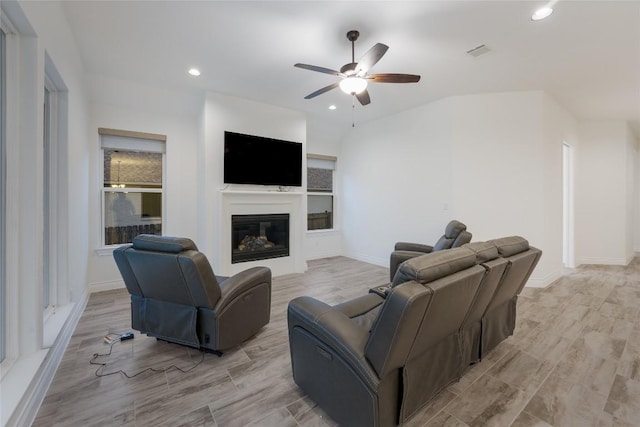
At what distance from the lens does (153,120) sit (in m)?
4.26

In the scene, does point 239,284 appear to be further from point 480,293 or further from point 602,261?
point 602,261

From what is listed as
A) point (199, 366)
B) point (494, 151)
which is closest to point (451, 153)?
point (494, 151)

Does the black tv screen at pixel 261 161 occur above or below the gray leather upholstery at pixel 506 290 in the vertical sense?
above

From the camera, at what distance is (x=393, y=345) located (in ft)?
4.09

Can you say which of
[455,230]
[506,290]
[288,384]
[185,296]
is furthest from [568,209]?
[185,296]

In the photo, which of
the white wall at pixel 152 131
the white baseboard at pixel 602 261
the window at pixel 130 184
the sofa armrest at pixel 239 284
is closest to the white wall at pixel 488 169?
the white baseboard at pixel 602 261

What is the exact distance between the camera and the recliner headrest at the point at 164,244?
6.69ft

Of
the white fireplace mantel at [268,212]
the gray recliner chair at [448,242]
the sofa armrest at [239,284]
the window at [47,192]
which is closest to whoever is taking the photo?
the sofa armrest at [239,284]

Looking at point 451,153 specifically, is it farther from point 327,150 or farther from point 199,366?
point 199,366

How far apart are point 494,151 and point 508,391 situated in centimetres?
355

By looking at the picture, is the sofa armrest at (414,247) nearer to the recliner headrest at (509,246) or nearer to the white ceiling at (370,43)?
the recliner headrest at (509,246)

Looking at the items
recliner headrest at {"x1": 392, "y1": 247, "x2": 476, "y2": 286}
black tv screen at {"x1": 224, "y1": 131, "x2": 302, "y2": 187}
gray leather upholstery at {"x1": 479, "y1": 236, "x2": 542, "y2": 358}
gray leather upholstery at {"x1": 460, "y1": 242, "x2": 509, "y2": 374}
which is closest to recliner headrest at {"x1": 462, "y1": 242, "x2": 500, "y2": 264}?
gray leather upholstery at {"x1": 460, "y1": 242, "x2": 509, "y2": 374}

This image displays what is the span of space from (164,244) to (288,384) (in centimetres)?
139

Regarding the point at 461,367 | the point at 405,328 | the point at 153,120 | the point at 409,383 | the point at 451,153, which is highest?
the point at 153,120
